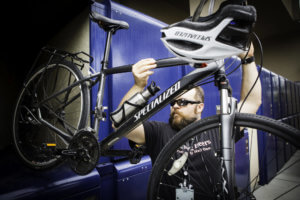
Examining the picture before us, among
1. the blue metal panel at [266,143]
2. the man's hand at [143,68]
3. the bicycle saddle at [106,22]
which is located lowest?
the blue metal panel at [266,143]

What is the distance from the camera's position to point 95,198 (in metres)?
0.91

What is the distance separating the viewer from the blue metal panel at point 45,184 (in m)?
0.72

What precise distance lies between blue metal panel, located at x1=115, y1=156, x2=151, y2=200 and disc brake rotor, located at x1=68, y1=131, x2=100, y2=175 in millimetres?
314

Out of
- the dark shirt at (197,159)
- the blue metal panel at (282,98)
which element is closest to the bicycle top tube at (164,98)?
the dark shirt at (197,159)

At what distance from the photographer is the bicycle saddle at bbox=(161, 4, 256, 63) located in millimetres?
450

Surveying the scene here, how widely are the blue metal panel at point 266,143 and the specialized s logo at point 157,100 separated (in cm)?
246

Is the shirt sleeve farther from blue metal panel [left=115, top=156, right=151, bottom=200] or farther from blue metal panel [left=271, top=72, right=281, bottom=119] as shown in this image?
blue metal panel [left=271, top=72, right=281, bottom=119]

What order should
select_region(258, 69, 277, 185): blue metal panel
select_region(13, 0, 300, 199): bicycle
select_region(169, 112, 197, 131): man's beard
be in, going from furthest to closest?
select_region(258, 69, 277, 185): blue metal panel → select_region(169, 112, 197, 131): man's beard → select_region(13, 0, 300, 199): bicycle

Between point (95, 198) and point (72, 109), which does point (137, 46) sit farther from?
point (95, 198)

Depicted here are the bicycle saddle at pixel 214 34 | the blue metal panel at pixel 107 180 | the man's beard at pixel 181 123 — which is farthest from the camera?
the man's beard at pixel 181 123

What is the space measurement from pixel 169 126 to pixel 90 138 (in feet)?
1.89

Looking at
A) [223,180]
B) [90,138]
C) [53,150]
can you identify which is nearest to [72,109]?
[53,150]

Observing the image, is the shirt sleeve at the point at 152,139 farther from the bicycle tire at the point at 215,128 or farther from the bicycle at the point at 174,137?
the bicycle tire at the point at 215,128

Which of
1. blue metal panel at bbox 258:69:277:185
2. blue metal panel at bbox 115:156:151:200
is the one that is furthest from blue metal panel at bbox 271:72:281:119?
blue metal panel at bbox 115:156:151:200
